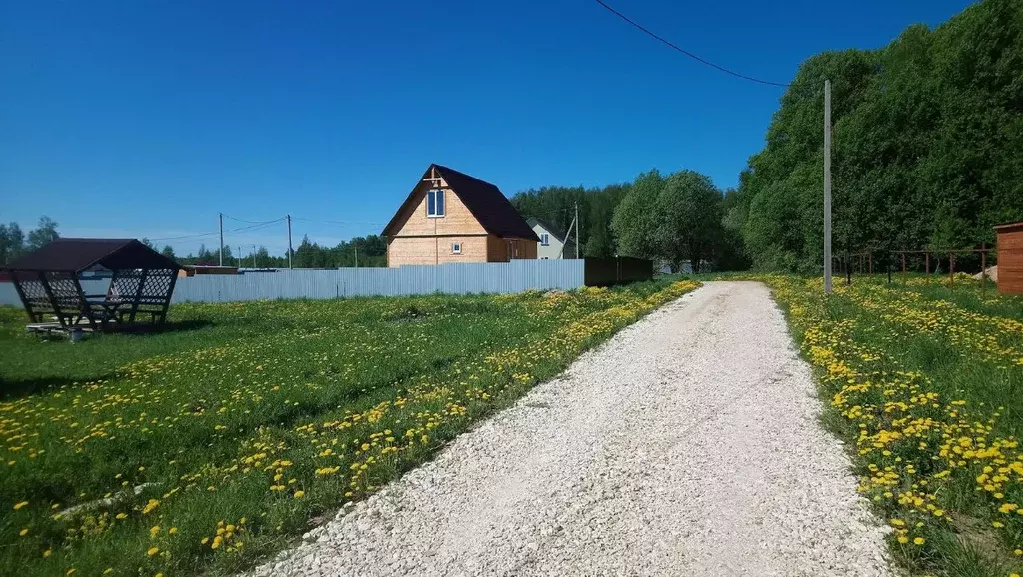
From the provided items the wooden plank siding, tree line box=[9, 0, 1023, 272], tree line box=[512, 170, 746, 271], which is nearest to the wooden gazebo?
tree line box=[9, 0, 1023, 272]

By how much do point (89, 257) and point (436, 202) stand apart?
21328 millimetres

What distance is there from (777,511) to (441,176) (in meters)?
29.6

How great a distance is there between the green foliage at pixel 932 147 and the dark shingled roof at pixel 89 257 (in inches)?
1241

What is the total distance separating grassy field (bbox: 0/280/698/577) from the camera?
11.7 ft

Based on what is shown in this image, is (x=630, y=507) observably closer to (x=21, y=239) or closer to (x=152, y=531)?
(x=152, y=531)

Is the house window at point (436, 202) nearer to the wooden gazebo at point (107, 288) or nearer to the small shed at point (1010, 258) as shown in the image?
the wooden gazebo at point (107, 288)

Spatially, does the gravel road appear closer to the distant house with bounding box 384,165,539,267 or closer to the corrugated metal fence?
the corrugated metal fence

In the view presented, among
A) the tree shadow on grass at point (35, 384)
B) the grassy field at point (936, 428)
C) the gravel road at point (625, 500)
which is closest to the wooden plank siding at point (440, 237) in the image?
the grassy field at point (936, 428)

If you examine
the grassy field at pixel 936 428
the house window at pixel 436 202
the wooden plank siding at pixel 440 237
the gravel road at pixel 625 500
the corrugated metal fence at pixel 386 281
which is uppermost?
the house window at pixel 436 202

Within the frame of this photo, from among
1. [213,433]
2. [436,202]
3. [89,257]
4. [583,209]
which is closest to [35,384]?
[213,433]

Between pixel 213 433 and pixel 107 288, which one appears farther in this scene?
pixel 107 288

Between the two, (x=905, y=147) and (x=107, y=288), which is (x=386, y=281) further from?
(x=905, y=147)

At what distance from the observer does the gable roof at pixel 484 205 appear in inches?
1240

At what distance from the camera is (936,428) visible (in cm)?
465
